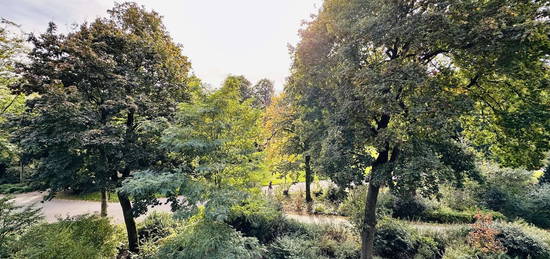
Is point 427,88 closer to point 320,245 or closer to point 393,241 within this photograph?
point 393,241

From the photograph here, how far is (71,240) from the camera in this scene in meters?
6.10

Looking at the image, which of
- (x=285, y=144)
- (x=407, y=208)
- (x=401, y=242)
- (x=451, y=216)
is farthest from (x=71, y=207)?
(x=451, y=216)

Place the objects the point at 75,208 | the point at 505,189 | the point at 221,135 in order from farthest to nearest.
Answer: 1. the point at 75,208
2. the point at 505,189
3. the point at 221,135

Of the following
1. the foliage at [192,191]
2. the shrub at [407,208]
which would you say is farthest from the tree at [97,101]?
the shrub at [407,208]

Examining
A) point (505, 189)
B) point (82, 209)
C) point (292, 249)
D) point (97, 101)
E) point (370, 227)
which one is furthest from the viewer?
point (82, 209)

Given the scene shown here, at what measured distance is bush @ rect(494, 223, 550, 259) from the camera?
8.44 m

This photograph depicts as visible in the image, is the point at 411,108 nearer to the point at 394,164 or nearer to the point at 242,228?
the point at 394,164

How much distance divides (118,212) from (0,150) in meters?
6.41

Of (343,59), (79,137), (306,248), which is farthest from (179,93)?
(306,248)

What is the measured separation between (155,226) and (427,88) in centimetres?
1056

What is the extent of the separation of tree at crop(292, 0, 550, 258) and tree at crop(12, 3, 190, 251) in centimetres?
503

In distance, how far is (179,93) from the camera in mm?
8008

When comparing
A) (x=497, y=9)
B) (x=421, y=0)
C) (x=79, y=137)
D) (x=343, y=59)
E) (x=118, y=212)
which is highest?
(x=421, y=0)

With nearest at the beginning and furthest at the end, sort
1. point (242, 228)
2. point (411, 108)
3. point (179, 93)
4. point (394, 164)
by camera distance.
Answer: point (411, 108) < point (394, 164) < point (179, 93) < point (242, 228)
